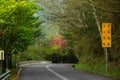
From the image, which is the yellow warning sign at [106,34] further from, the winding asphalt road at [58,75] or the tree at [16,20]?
the tree at [16,20]

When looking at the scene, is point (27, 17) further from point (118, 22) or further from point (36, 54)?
point (36, 54)

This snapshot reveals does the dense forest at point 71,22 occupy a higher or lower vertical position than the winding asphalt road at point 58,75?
higher

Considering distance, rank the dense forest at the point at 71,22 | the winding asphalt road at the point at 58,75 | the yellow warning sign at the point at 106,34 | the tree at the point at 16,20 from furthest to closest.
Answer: the tree at the point at 16,20, the dense forest at the point at 71,22, the yellow warning sign at the point at 106,34, the winding asphalt road at the point at 58,75

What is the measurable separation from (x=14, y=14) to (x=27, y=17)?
10.2 ft

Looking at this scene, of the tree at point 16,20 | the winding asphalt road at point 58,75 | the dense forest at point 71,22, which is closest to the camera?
the winding asphalt road at point 58,75

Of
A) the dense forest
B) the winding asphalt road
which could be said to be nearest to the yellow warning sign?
the dense forest

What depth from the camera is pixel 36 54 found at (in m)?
129

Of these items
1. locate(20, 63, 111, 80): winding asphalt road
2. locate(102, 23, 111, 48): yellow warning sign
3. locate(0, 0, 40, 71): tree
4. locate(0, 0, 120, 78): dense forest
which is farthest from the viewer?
locate(0, 0, 40, 71): tree

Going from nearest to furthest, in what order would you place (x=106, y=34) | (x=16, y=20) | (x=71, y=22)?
(x=106, y=34), (x=16, y=20), (x=71, y=22)

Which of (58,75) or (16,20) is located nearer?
(58,75)

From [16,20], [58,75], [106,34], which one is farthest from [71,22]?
[106,34]

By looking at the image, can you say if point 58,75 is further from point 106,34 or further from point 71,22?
point 71,22

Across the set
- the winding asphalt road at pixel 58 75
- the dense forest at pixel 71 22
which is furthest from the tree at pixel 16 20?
the winding asphalt road at pixel 58 75

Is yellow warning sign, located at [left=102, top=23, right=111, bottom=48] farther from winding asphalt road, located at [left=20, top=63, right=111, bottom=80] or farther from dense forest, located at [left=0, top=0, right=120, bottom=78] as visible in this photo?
winding asphalt road, located at [left=20, top=63, right=111, bottom=80]
